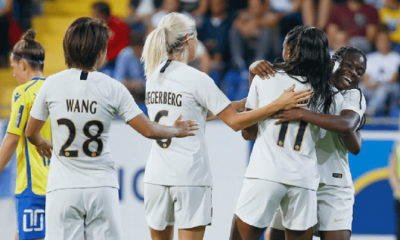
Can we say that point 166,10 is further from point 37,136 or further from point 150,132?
point 150,132

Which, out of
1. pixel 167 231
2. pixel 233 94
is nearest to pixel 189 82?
pixel 167 231

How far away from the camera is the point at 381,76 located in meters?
7.38

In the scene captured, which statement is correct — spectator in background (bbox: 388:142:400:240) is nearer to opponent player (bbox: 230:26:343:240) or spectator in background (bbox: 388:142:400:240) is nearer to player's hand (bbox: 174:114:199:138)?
opponent player (bbox: 230:26:343:240)

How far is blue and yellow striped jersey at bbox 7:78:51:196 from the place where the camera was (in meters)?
3.42

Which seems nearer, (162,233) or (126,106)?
(126,106)


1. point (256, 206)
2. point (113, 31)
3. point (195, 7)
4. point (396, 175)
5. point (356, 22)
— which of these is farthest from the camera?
point (195, 7)

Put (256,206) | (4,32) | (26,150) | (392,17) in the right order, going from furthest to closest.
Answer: (392,17) < (4,32) < (26,150) < (256,206)

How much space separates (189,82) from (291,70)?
671 mm

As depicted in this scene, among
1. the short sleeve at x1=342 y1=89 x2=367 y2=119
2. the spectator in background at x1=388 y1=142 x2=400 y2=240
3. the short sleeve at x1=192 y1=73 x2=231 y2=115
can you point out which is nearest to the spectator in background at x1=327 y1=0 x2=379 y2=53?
the spectator in background at x1=388 y1=142 x2=400 y2=240

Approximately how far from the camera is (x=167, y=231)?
3131 mm

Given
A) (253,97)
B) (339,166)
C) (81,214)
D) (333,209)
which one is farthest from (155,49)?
(333,209)

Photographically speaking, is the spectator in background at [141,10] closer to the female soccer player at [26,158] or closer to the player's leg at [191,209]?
the female soccer player at [26,158]

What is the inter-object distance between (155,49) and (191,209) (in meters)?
1.10

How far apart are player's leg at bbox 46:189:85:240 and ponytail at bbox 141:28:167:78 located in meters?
1.03
